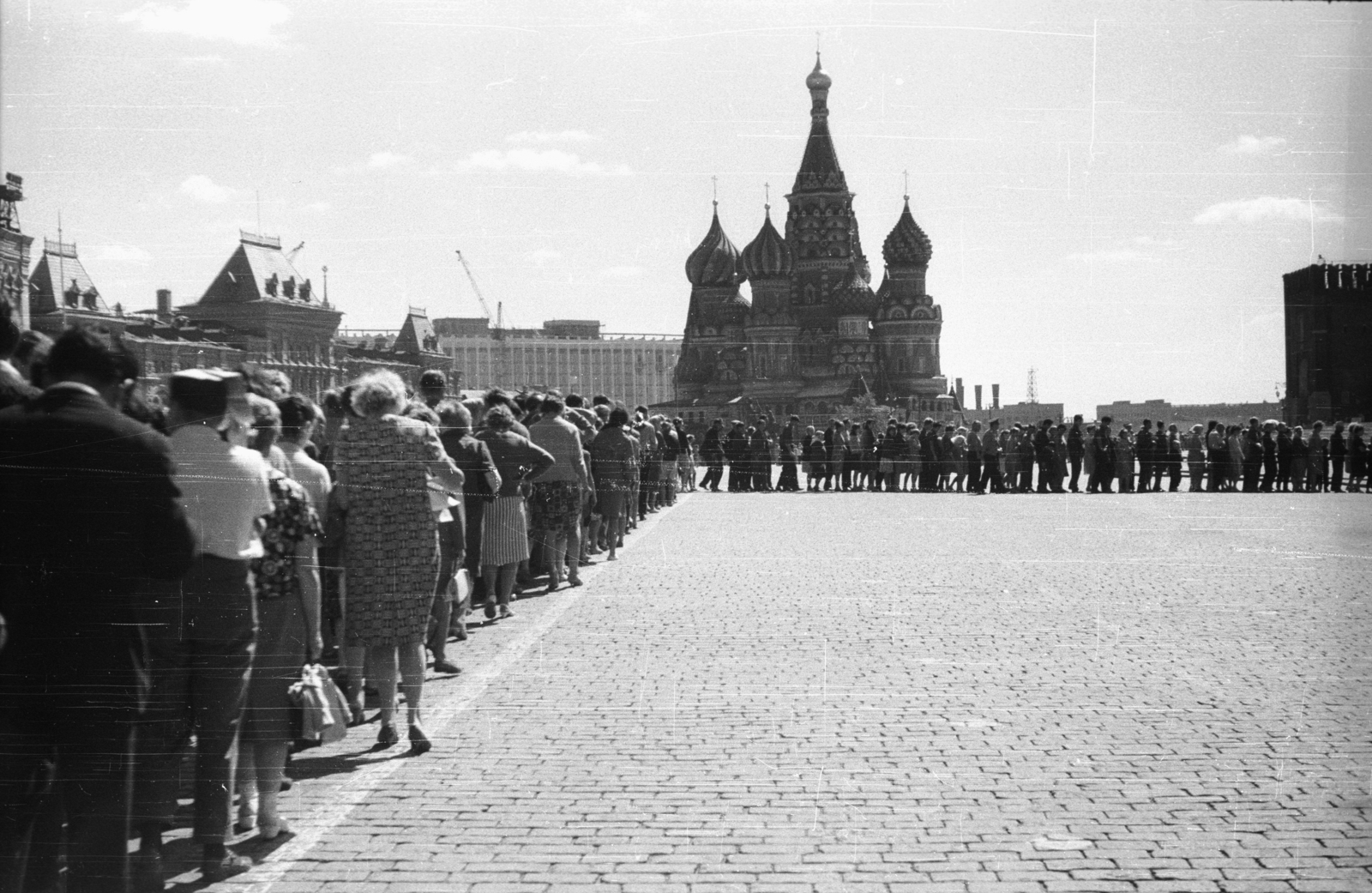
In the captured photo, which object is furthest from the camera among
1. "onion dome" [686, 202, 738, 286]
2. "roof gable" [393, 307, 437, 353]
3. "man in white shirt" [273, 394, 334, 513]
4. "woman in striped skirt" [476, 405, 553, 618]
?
"onion dome" [686, 202, 738, 286]

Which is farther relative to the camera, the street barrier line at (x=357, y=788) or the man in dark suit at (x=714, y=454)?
the man in dark suit at (x=714, y=454)

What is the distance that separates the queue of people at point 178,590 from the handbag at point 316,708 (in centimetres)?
5

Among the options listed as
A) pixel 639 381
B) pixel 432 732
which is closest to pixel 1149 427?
pixel 432 732

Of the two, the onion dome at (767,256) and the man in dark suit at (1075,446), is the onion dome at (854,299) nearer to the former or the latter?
the onion dome at (767,256)

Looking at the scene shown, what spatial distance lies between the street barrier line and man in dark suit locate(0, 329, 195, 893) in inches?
28.5

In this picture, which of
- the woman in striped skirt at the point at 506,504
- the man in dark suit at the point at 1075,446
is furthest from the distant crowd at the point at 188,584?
the man in dark suit at the point at 1075,446

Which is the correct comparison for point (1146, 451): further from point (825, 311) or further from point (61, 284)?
point (825, 311)

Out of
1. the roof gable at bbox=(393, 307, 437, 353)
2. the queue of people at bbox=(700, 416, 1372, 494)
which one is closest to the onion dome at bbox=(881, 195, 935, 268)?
the roof gable at bbox=(393, 307, 437, 353)

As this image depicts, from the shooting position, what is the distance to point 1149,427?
35219 millimetres

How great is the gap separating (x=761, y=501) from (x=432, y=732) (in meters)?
23.6

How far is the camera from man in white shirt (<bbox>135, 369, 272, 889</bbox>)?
5.11 m

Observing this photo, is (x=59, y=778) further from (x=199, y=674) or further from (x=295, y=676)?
(x=295, y=676)

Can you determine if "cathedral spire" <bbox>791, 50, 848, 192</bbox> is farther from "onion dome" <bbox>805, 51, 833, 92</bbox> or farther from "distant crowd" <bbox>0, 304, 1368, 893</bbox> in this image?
"distant crowd" <bbox>0, 304, 1368, 893</bbox>

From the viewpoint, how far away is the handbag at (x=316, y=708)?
19.2 ft
